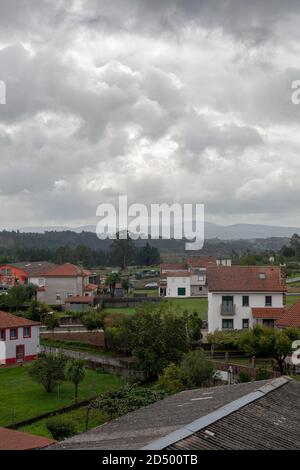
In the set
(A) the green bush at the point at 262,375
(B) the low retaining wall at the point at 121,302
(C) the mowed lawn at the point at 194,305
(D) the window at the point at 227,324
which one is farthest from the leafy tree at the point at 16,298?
(A) the green bush at the point at 262,375

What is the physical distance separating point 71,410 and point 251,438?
1611 cm

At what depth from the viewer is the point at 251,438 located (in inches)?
471

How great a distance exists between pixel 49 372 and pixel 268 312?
16308 mm

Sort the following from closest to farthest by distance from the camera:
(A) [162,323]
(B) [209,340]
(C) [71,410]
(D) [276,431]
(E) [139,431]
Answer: (D) [276,431] < (E) [139,431] < (C) [71,410] < (A) [162,323] < (B) [209,340]

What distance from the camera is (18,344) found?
3891 cm

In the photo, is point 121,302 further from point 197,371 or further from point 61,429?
point 61,429

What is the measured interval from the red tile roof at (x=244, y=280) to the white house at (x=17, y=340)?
481 inches

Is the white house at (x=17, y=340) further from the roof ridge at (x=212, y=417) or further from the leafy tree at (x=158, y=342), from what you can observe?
the roof ridge at (x=212, y=417)

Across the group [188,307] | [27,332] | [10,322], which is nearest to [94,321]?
[27,332]

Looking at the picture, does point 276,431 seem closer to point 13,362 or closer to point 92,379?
point 92,379

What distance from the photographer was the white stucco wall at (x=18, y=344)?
3778 cm

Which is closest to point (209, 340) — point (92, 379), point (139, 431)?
point (92, 379)

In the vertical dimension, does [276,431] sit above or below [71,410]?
above

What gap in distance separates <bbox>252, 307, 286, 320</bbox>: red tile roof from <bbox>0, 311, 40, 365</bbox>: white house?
14.5 metres
